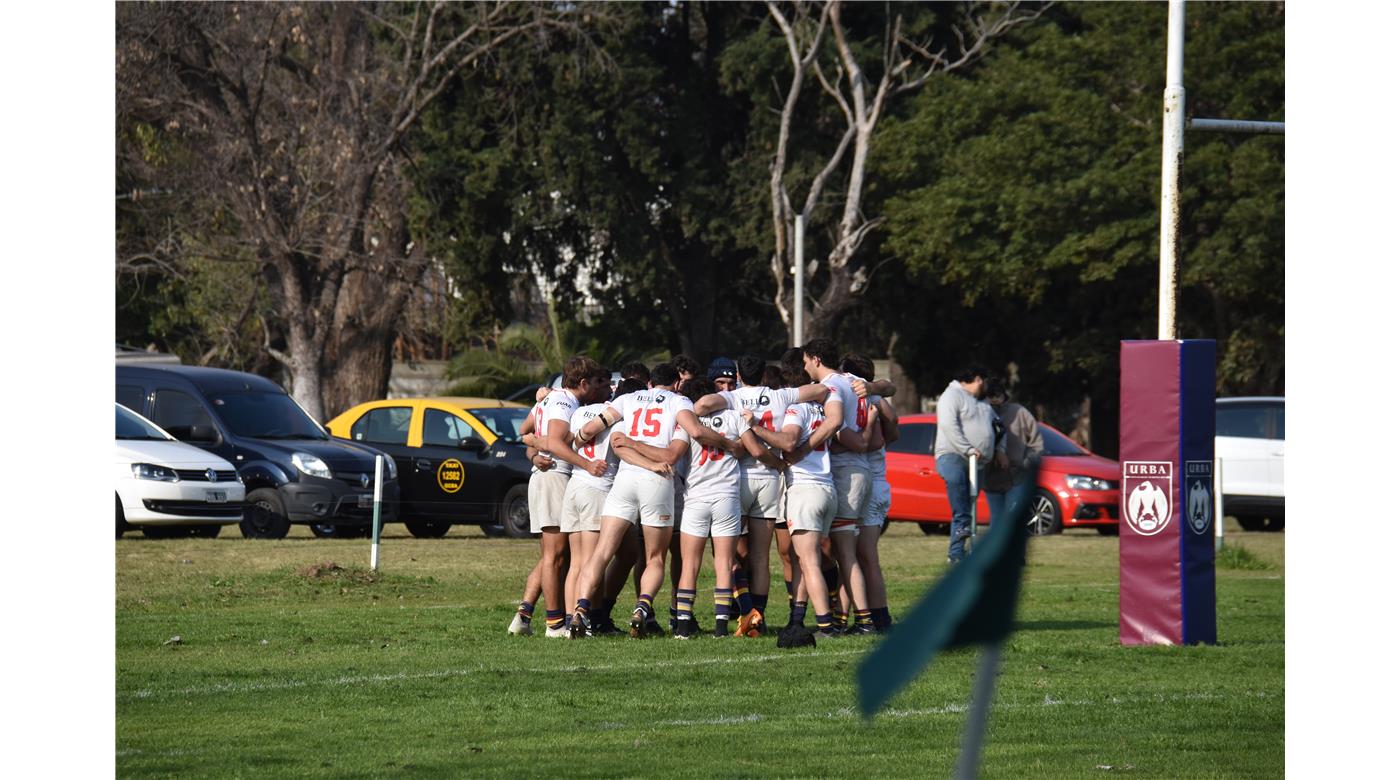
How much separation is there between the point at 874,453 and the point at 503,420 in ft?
35.2

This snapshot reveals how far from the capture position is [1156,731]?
857 cm

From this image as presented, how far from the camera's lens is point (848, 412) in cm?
1241

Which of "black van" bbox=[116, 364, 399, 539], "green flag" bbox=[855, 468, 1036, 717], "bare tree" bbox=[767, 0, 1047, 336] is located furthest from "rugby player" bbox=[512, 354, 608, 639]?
"bare tree" bbox=[767, 0, 1047, 336]

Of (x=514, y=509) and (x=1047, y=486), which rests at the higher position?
(x=1047, y=486)

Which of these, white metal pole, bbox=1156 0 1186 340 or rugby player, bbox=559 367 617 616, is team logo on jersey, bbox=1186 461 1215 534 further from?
rugby player, bbox=559 367 617 616

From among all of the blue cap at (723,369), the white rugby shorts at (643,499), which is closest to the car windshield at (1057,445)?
the blue cap at (723,369)

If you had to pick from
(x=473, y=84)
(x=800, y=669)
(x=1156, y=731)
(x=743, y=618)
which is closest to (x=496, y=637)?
(x=743, y=618)

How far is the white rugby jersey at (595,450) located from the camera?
1245 cm

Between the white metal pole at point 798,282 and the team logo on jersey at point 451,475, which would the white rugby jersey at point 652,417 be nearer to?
the team logo on jersey at point 451,475

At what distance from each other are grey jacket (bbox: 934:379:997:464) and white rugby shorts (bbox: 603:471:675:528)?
18.2 ft

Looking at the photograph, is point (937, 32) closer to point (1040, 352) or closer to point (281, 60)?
point (1040, 352)

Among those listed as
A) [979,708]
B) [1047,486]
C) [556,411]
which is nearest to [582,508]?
[556,411]

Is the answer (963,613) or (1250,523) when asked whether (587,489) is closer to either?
(963,613)

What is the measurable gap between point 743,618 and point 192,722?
464 cm
